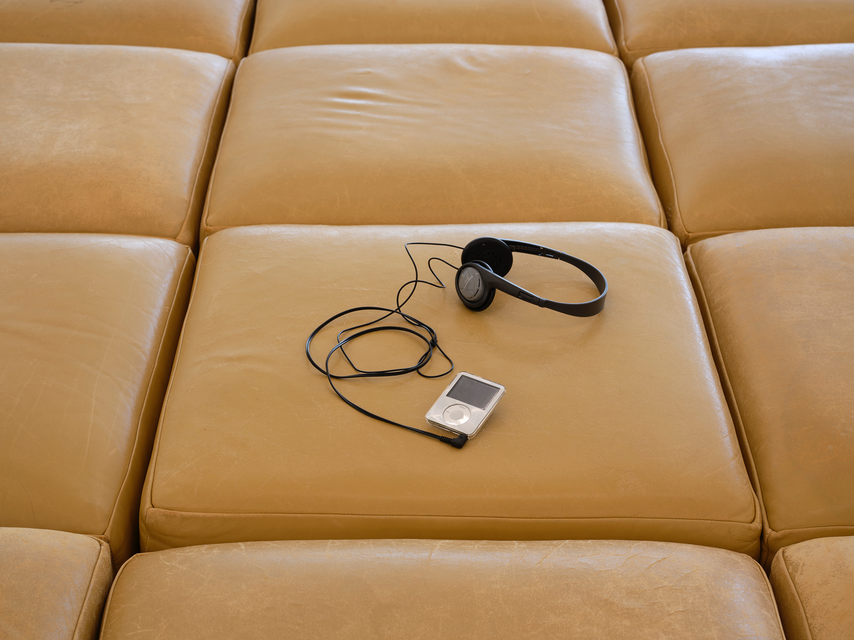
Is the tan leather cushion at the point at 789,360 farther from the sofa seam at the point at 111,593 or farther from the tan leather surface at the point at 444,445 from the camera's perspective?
the sofa seam at the point at 111,593

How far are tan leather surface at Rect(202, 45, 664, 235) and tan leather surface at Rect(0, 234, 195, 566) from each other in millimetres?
213

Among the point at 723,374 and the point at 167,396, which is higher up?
the point at 723,374

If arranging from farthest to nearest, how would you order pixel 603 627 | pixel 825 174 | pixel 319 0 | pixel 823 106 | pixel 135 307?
pixel 319 0
pixel 823 106
pixel 825 174
pixel 135 307
pixel 603 627

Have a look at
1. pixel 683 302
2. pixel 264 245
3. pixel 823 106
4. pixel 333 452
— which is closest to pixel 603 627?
pixel 333 452

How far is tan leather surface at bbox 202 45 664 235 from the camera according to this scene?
3.96ft

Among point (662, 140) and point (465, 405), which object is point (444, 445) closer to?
point (465, 405)

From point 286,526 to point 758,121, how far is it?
1.19 m

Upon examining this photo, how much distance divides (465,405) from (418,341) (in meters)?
0.15

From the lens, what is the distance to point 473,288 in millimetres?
957

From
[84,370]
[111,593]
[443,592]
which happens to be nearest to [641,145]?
[443,592]

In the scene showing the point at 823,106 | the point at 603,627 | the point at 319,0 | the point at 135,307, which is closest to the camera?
the point at 603,627

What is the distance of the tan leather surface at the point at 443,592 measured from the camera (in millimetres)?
667

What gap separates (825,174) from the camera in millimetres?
1210

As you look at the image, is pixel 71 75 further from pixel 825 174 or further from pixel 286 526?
pixel 825 174
